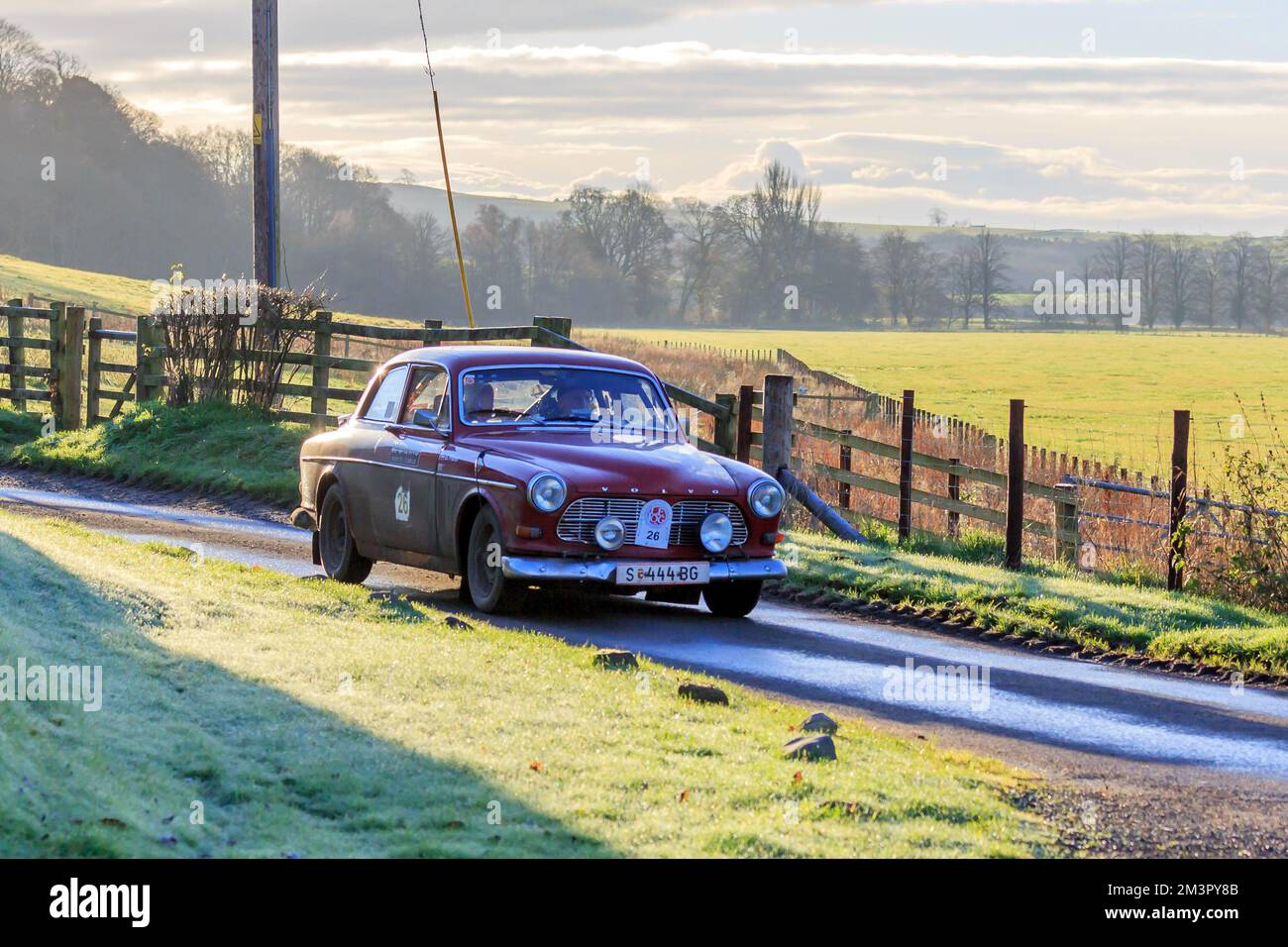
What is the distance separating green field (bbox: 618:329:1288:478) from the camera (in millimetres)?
55312

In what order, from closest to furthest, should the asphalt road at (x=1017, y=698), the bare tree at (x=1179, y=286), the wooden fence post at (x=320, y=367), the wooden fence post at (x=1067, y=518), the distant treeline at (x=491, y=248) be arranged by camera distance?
the asphalt road at (x=1017, y=698)
the wooden fence post at (x=1067, y=518)
the wooden fence post at (x=320, y=367)
the distant treeline at (x=491, y=248)
the bare tree at (x=1179, y=286)

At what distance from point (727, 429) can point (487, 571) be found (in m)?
6.20

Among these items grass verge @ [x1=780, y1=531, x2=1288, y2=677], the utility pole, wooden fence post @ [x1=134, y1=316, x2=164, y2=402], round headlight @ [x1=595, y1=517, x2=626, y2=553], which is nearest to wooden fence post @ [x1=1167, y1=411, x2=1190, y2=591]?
grass verge @ [x1=780, y1=531, x2=1288, y2=677]

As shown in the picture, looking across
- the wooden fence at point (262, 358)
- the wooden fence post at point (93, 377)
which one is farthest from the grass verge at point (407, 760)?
the wooden fence post at point (93, 377)

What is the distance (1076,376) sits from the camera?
298 feet

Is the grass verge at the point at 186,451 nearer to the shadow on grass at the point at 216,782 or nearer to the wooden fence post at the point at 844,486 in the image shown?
the wooden fence post at the point at 844,486

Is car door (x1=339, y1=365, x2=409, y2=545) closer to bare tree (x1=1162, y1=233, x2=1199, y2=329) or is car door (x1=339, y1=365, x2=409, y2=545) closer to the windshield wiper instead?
A: the windshield wiper

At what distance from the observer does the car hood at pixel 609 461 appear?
1106 cm

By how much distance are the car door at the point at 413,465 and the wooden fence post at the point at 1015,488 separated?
5.66 metres

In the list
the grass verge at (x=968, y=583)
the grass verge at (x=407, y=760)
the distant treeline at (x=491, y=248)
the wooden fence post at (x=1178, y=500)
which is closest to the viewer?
the grass verge at (x=407, y=760)

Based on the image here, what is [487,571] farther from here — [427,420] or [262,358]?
[262,358]

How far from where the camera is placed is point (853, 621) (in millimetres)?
12500
